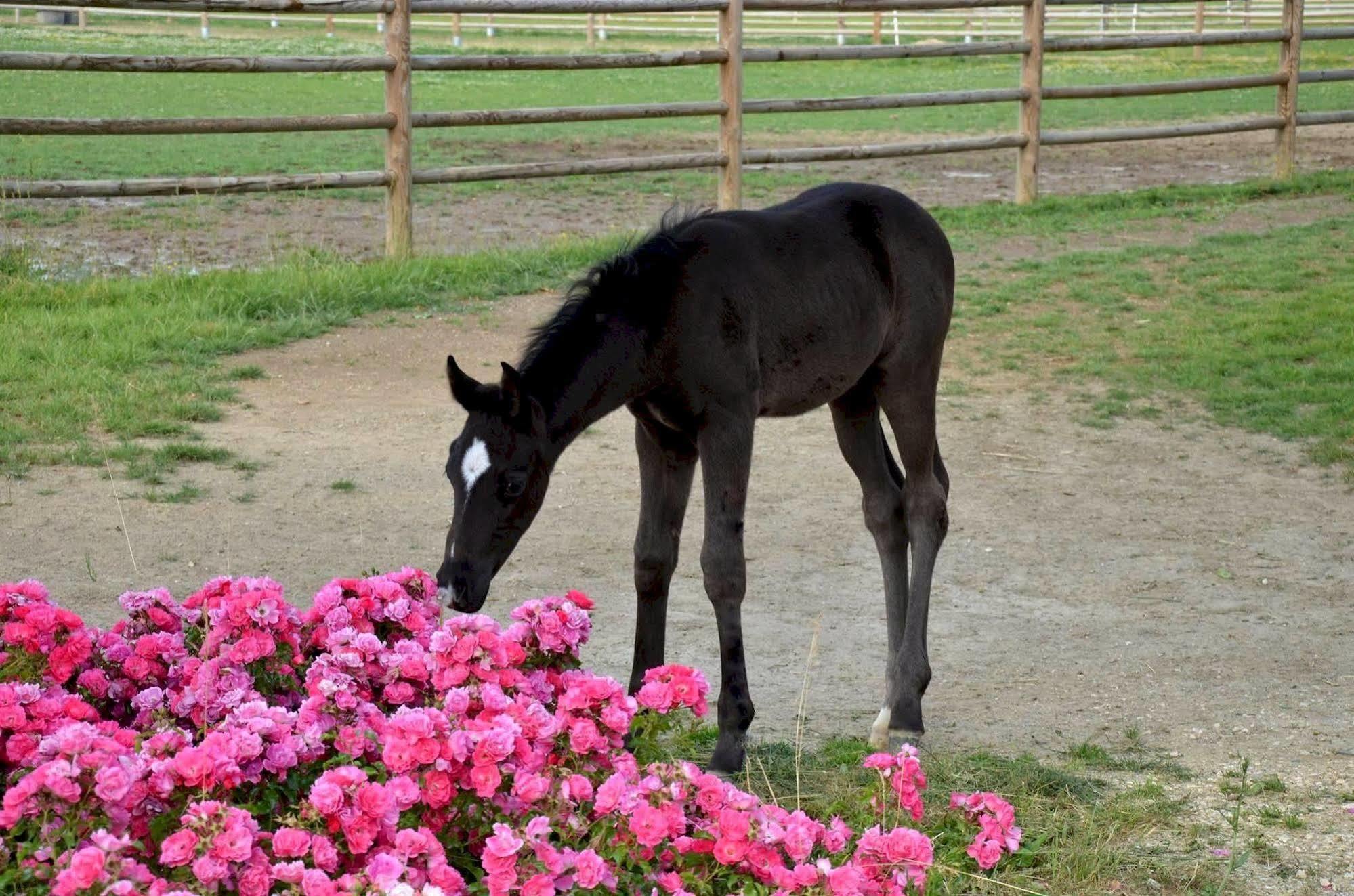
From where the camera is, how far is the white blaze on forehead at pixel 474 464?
3.80 m

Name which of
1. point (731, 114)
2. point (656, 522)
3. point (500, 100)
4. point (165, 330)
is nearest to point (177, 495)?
point (165, 330)

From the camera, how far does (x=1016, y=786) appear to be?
4129 millimetres

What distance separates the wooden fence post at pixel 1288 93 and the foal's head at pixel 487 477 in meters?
12.9

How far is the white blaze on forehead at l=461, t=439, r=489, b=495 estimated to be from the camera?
3.80 metres

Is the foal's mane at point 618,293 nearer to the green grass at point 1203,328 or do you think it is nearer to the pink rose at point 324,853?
the pink rose at point 324,853

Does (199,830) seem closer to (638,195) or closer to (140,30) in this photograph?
(638,195)

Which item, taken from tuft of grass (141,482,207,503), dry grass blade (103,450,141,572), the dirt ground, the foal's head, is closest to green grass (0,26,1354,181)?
the dirt ground

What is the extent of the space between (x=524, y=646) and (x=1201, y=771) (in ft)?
6.19

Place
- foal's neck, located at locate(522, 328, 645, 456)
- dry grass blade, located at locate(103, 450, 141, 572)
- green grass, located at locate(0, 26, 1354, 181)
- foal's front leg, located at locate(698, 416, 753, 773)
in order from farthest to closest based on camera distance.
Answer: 1. green grass, located at locate(0, 26, 1354, 181)
2. dry grass blade, located at locate(103, 450, 141, 572)
3. foal's front leg, located at locate(698, 416, 753, 773)
4. foal's neck, located at locate(522, 328, 645, 456)

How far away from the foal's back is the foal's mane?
0.15 ft

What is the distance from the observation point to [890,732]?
4.52 metres

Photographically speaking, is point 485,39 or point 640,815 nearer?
point 640,815

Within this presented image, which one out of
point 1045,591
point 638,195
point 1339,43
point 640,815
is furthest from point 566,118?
point 1339,43

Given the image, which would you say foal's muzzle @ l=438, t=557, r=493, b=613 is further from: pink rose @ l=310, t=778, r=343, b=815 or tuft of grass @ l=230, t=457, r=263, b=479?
tuft of grass @ l=230, t=457, r=263, b=479
